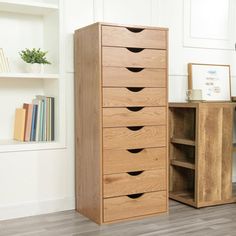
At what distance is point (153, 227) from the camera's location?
238 cm

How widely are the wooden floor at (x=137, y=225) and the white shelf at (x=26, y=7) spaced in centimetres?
136

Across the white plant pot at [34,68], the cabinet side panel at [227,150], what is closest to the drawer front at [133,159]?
the cabinet side panel at [227,150]

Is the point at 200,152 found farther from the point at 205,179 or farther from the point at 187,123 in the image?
the point at 187,123

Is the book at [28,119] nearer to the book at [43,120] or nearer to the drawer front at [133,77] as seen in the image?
the book at [43,120]

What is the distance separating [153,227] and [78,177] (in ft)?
→ 2.07

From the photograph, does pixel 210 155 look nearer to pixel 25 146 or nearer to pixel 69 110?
pixel 69 110

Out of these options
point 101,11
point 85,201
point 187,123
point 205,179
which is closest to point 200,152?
point 205,179

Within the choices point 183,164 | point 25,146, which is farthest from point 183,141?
point 25,146

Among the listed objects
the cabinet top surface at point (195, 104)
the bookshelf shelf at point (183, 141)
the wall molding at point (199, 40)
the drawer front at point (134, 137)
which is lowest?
the bookshelf shelf at point (183, 141)

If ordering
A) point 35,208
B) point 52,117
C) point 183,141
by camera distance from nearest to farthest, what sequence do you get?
1. point 35,208
2. point 52,117
3. point 183,141

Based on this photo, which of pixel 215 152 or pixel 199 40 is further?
pixel 199 40

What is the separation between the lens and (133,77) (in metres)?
2.46

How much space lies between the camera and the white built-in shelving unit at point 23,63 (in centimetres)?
268

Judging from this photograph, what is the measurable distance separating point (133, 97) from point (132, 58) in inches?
9.4
